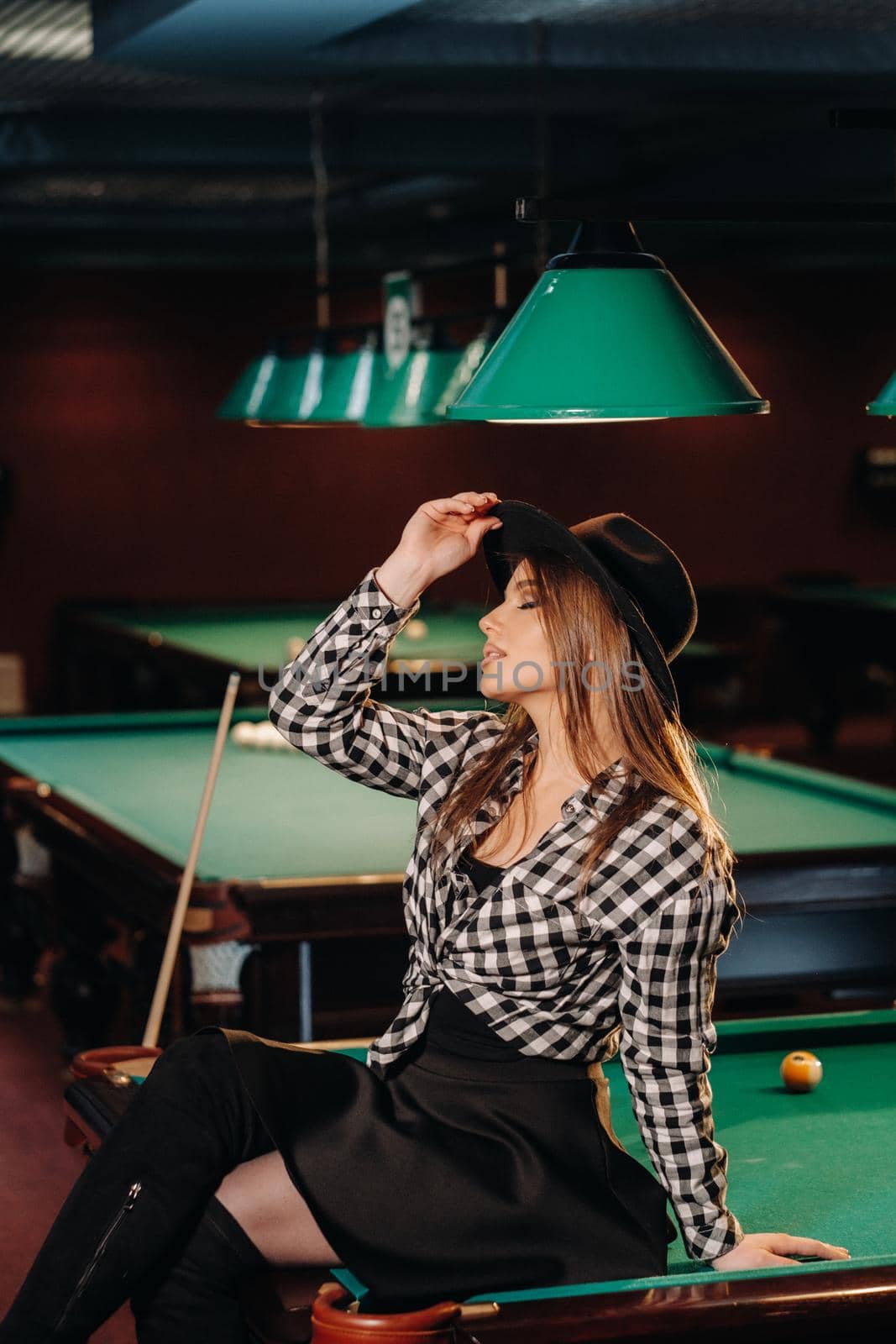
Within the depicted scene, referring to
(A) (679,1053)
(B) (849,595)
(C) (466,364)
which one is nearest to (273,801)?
(C) (466,364)

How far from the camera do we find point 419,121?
21.0ft

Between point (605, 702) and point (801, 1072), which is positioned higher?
point (605, 702)

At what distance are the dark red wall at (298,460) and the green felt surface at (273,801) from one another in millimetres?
4326

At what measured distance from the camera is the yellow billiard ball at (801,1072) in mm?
2473

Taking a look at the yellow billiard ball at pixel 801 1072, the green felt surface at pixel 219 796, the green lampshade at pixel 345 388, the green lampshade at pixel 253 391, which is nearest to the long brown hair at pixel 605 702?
the yellow billiard ball at pixel 801 1072

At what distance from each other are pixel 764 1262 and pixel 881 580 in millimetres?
9480

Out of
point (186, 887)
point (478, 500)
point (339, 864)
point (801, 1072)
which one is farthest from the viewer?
point (339, 864)

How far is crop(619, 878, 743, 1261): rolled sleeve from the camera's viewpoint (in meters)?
1.84

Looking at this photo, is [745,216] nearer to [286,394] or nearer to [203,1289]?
[203,1289]

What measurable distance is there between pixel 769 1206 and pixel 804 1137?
0.87 ft

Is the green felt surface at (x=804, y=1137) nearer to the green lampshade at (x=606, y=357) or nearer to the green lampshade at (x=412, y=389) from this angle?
the green lampshade at (x=606, y=357)

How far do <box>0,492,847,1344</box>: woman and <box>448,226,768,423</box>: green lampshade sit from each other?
0.19 m

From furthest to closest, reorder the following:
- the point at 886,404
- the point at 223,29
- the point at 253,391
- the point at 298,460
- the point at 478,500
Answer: the point at 298,460
the point at 253,391
the point at 223,29
the point at 886,404
the point at 478,500

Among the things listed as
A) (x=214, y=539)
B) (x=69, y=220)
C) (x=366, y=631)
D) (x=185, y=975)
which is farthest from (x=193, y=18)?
(x=214, y=539)
